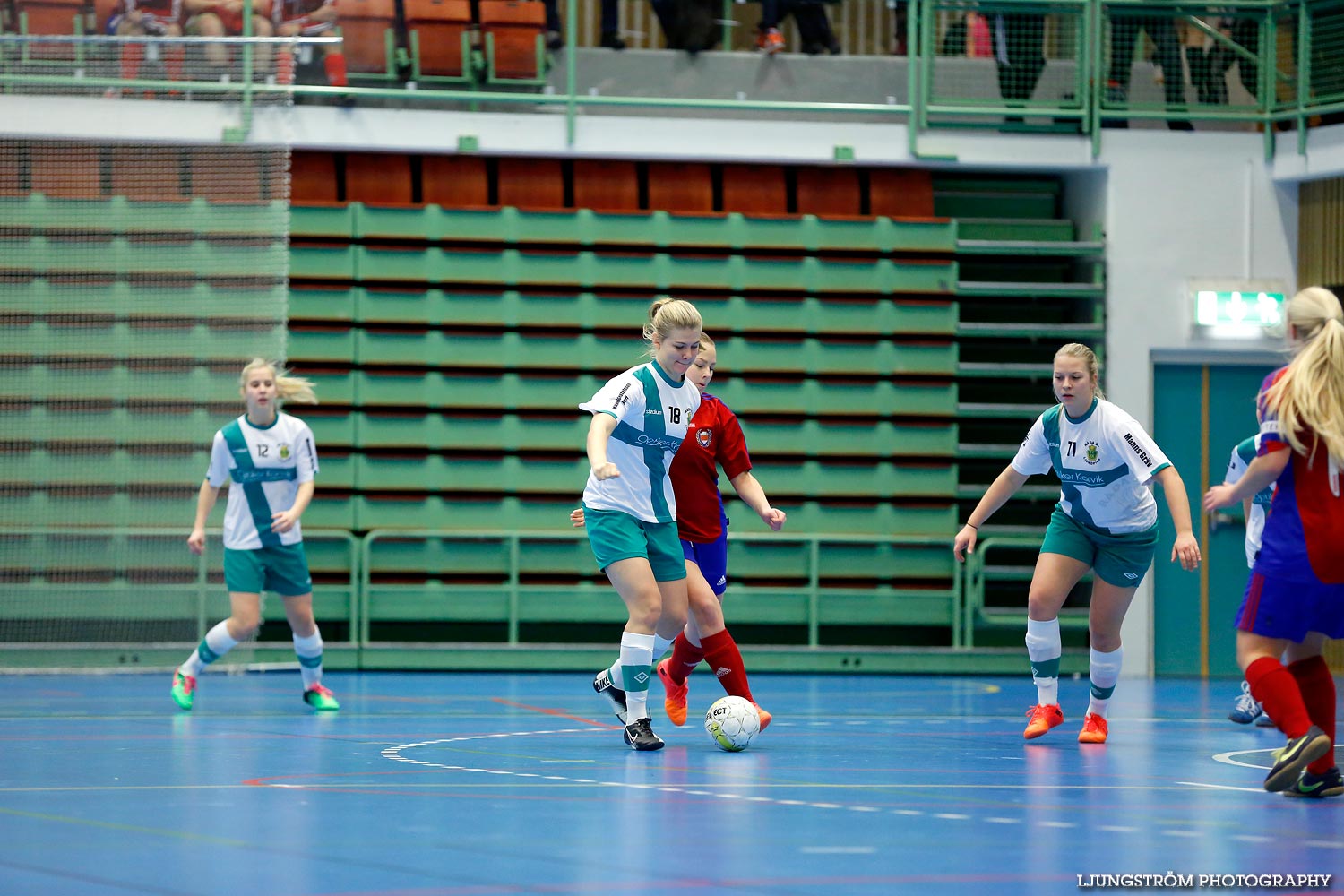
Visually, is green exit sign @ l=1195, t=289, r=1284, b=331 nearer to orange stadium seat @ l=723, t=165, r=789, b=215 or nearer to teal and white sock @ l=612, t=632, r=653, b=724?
orange stadium seat @ l=723, t=165, r=789, b=215

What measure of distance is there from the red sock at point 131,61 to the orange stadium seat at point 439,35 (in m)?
2.01

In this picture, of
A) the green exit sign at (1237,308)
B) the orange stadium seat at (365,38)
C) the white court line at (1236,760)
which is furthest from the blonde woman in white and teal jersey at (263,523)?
the green exit sign at (1237,308)

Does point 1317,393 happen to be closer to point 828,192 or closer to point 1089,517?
point 1089,517

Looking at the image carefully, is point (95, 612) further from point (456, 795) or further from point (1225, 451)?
point (1225, 451)

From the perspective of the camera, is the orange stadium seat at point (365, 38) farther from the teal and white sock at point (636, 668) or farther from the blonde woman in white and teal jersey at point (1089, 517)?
the teal and white sock at point (636, 668)

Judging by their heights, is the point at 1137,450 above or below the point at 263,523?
above

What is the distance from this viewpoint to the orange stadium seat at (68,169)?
11867mm

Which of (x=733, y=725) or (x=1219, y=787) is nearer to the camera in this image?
(x=1219, y=787)

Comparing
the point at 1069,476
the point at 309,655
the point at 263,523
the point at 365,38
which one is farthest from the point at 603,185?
the point at 1069,476

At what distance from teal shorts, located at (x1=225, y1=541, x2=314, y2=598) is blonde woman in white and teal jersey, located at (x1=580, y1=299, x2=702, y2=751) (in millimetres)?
2801

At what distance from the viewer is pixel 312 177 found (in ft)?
42.1

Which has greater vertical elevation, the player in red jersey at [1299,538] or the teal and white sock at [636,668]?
the player in red jersey at [1299,538]

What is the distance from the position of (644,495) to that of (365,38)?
277 inches

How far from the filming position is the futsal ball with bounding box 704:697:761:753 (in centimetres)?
671
